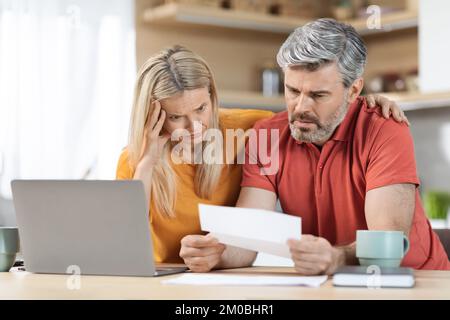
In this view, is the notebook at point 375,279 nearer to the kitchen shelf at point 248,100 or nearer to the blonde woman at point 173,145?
the blonde woman at point 173,145

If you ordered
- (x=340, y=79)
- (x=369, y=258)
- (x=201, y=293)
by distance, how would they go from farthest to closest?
(x=340, y=79) < (x=369, y=258) < (x=201, y=293)

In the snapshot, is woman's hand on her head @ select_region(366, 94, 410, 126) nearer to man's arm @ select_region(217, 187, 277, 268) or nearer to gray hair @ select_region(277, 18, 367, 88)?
gray hair @ select_region(277, 18, 367, 88)

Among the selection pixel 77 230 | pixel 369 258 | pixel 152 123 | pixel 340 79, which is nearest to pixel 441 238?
pixel 340 79

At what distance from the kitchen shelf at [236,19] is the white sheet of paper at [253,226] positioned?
2.45 meters

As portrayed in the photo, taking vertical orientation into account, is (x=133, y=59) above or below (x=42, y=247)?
above

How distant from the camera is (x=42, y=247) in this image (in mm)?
1773

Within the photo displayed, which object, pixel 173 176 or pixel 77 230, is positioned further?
pixel 173 176

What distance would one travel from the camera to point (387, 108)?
2105 millimetres

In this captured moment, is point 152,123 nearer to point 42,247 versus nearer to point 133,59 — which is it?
point 42,247

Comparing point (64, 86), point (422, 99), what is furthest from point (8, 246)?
point (422, 99)

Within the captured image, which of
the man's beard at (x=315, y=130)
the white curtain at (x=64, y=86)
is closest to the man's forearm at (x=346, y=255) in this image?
the man's beard at (x=315, y=130)

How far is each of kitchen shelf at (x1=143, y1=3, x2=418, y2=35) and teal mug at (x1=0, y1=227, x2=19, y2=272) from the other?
2233 millimetres

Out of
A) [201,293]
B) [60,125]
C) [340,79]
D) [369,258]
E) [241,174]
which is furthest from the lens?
[60,125]

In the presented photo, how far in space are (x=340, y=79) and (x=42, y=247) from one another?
814 millimetres
